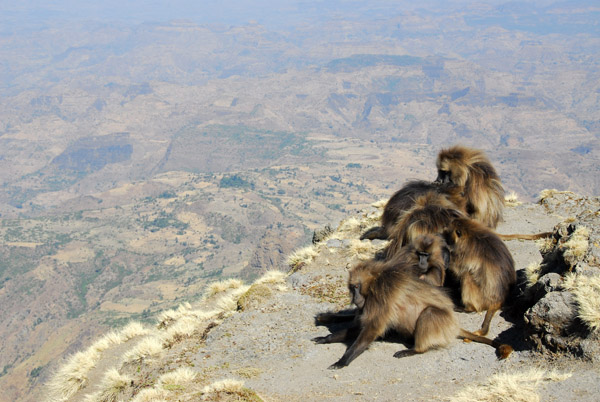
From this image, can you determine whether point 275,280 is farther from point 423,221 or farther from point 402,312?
point 402,312

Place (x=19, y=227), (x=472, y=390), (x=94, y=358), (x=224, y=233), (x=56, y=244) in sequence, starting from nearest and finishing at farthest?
1. (x=472, y=390)
2. (x=94, y=358)
3. (x=56, y=244)
4. (x=19, y=227)
5. (x=224, y=233)

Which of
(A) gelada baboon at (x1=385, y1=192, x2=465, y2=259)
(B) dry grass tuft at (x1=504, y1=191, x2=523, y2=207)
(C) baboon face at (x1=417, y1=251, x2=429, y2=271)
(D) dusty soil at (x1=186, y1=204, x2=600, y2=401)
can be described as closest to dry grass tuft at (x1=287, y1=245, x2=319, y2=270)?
(D) dusty soil at (x1=186, y1=204, x2=600, y2=401)

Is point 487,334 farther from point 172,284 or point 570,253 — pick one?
point 172,284

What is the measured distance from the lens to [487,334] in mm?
7648

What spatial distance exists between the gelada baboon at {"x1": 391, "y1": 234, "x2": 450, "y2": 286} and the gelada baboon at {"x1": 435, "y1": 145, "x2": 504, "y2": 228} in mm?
3411

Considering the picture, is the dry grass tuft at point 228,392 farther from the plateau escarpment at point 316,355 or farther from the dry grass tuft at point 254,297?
the dry grass tuft at point 254,297

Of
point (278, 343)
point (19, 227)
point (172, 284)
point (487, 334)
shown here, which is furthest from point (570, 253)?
point (19, 227)

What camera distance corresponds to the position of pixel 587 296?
638 cm

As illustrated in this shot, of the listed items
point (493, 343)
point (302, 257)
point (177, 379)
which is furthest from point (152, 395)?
point (302, 257)

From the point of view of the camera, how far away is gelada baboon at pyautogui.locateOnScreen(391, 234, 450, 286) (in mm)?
8156

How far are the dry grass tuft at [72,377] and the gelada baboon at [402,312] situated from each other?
7528 mm

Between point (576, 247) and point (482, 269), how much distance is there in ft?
5.13

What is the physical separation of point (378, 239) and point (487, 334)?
694 cm

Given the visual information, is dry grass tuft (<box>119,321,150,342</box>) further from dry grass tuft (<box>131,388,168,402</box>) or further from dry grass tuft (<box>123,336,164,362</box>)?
dry grass tuft (<box>131,388,168,402</box>)
